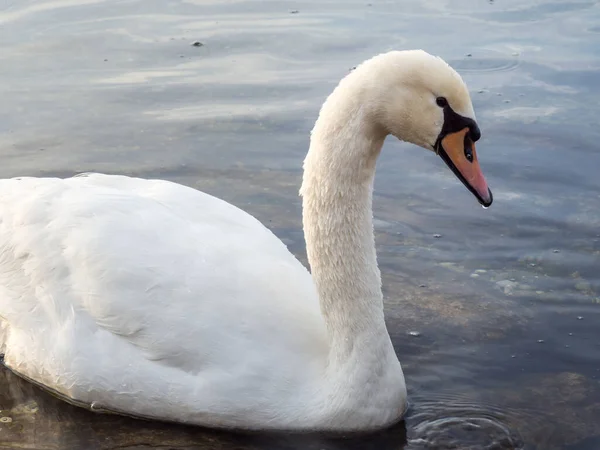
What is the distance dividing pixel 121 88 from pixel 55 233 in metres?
4.96

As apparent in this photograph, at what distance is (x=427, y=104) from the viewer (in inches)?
211

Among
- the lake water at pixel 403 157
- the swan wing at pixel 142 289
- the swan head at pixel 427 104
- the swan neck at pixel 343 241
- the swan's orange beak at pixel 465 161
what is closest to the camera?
the swan head at pixel 427 104

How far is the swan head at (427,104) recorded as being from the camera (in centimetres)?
529

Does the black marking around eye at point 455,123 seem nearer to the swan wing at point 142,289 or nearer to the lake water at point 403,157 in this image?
the swan wing at point 142,289

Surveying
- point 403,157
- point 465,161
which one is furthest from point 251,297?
point 403,157

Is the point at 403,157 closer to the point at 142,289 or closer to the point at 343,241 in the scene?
the point at 343,241

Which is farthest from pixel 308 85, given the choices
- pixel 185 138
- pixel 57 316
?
pixel 57 316

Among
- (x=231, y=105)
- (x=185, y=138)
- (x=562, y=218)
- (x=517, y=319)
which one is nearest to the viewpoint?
(x=517, y=319)

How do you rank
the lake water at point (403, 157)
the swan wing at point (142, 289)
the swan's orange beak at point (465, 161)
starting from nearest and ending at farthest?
the swan's orange beak at point (465, 161)
the swan wing at point (142, 289)
the lake water at point (403, 157)

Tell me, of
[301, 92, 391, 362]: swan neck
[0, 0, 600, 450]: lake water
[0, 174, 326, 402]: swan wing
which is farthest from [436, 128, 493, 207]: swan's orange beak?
[0, 0, 600, 450]: lake water

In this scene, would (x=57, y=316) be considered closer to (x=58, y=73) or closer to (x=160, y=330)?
(x=160, y=330)

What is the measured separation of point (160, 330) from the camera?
5.79m

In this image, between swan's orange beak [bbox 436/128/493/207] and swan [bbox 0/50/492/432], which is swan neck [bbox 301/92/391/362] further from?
swan's orange beak [bbox 436/128/493/207]

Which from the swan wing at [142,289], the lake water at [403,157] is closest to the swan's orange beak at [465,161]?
the swan wing at [142,289]
